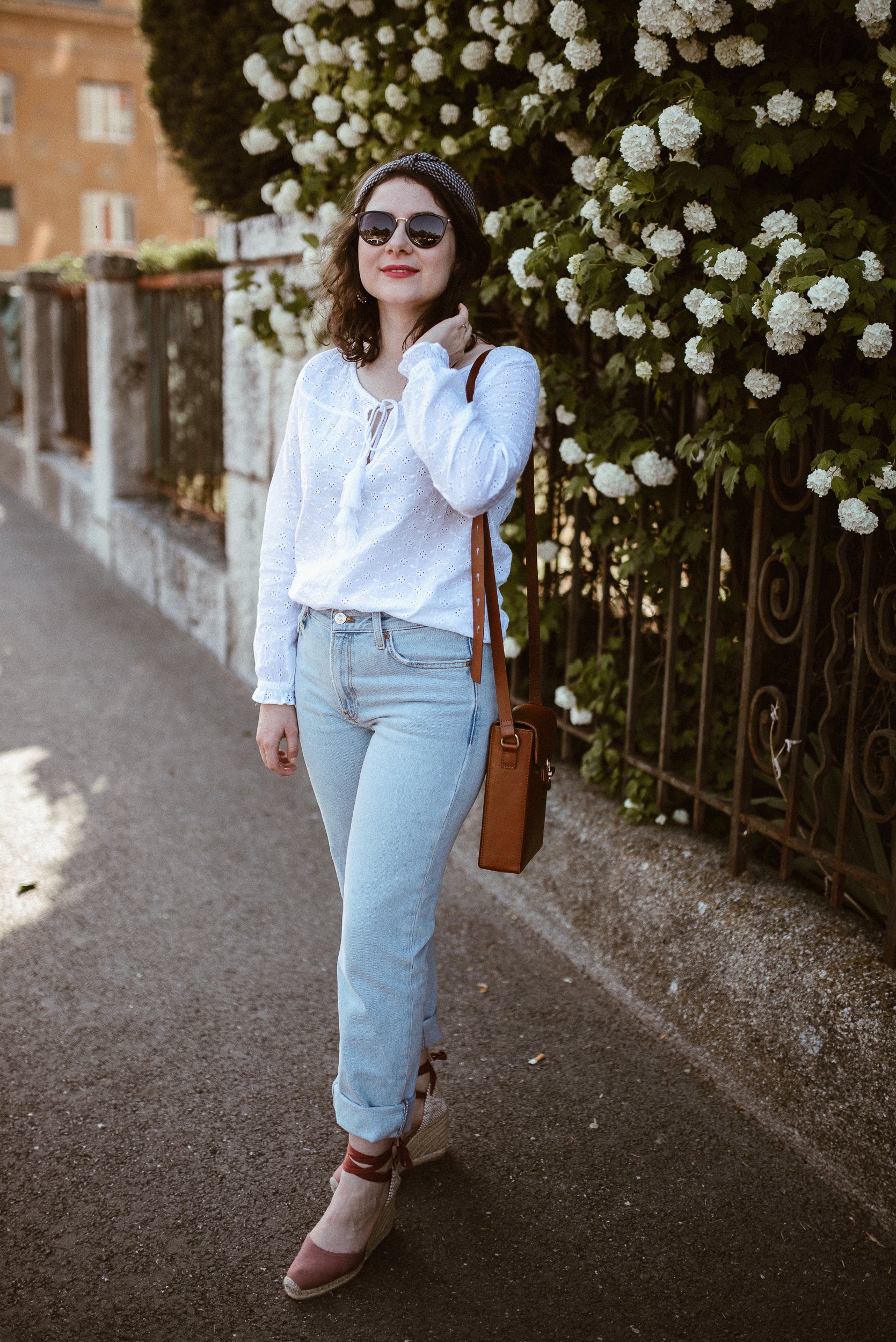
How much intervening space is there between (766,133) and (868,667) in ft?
4.04

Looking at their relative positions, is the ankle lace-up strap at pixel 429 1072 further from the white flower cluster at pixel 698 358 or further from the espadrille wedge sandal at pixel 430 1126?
the white flower cluster at pixel 698 358

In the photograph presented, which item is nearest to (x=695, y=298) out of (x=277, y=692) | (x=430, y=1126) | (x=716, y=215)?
(x=716, y=215)

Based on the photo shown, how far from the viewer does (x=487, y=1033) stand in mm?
3115

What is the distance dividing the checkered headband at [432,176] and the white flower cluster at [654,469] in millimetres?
986

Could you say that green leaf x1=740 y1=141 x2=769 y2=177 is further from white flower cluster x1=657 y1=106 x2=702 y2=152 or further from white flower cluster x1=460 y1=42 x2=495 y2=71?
white flower cluster x1=460 y1=42 x2=495 y2=71

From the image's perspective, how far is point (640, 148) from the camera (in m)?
2.62

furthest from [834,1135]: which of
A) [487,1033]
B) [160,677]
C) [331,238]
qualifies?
[160,677]

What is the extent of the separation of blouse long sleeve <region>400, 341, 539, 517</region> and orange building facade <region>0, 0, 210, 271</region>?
104ft

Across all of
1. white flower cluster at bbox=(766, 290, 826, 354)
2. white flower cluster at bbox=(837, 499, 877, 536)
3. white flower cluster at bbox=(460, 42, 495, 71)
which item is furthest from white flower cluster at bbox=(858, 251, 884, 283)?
white flower cluster at bbox=(460, 42, 495, 71)

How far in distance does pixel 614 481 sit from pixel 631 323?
1.64ft

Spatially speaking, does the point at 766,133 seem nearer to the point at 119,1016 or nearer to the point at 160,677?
the point at 119,1016

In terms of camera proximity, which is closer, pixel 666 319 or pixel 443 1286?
pixel 443 1286

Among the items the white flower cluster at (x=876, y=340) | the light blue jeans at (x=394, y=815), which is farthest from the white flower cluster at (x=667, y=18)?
the light blue jeans at (x=394, y=815)

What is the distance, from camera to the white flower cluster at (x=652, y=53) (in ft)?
9.00
